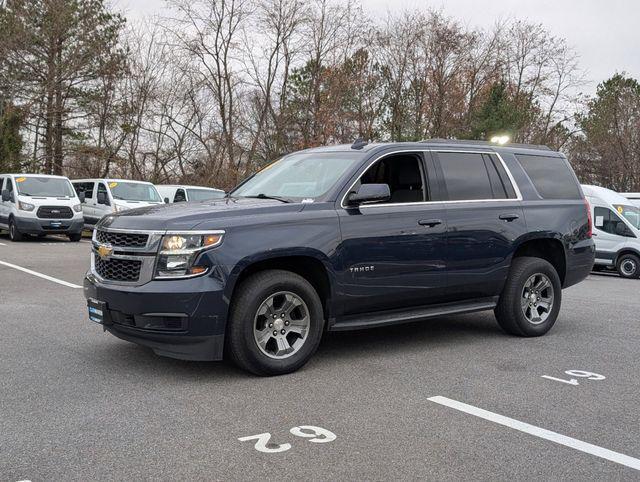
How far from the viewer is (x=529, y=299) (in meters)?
7.15

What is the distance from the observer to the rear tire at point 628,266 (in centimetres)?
1661

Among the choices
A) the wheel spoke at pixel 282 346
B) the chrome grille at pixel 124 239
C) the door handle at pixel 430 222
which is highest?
the door handle at pixel 430 222

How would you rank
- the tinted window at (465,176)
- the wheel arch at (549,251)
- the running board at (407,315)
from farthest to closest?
1. the wheel arch at (549,251)
2. the tinted window at (465,176)
3. the running board at (407,315)

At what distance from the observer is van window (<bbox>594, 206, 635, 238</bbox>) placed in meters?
17.0

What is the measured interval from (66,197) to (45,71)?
42.8 ft

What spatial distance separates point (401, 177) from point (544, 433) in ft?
9.60

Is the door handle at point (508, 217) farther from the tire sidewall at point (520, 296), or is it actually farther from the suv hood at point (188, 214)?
the suv hood at point (188, 214)

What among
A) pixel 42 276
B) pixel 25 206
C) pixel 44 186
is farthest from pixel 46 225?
pixel 42 276

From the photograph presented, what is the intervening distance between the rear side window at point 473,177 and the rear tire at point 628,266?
36.6ft

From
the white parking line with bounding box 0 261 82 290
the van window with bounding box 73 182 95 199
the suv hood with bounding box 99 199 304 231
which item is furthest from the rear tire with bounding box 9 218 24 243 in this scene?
the suv hood with bounding box 99 199 304 231

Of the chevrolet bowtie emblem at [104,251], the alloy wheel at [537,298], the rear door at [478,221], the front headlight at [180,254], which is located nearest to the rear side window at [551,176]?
the rear door at [478,221]

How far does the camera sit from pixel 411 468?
3641 mm

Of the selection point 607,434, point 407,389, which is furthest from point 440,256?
point 607,434

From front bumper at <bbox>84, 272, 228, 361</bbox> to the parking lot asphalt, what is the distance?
11.3 inches
